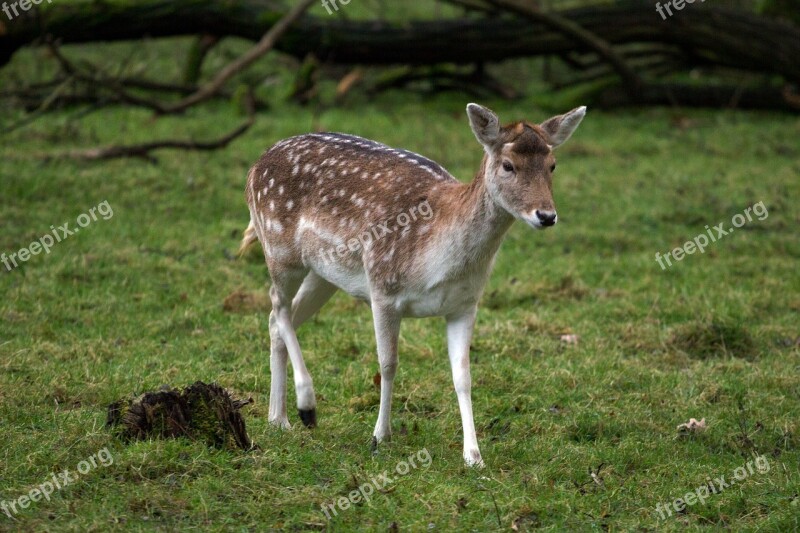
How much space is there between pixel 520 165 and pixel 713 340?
290 cm

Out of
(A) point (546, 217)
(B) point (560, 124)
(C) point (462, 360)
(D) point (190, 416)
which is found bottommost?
(C) point (462, 360)

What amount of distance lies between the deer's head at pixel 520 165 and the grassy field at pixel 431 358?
1289 millimetres

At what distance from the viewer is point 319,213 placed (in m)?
6.13

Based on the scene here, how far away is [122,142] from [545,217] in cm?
818

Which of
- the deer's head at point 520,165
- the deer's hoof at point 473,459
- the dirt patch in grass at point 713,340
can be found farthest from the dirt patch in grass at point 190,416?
the dirt patch in grass at point 713,340

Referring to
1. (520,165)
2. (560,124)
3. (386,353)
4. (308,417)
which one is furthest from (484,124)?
(308,417)

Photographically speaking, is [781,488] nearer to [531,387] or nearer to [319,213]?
[531,387]

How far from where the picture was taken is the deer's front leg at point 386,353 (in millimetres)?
5680

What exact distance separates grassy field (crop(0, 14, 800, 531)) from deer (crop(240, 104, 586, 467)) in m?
0.48

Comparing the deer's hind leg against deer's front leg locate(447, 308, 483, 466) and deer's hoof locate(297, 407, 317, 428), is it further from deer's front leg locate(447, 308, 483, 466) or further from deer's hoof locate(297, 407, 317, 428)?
deer's front leg locate(447, 308, 483, 466)

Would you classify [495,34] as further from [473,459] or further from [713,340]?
[473,459]

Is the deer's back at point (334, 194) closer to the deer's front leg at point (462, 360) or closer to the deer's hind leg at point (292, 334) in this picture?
the deer's hind leg at point (292, 334)

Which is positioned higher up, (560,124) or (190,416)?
(560,124)

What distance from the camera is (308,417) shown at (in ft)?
19.5
